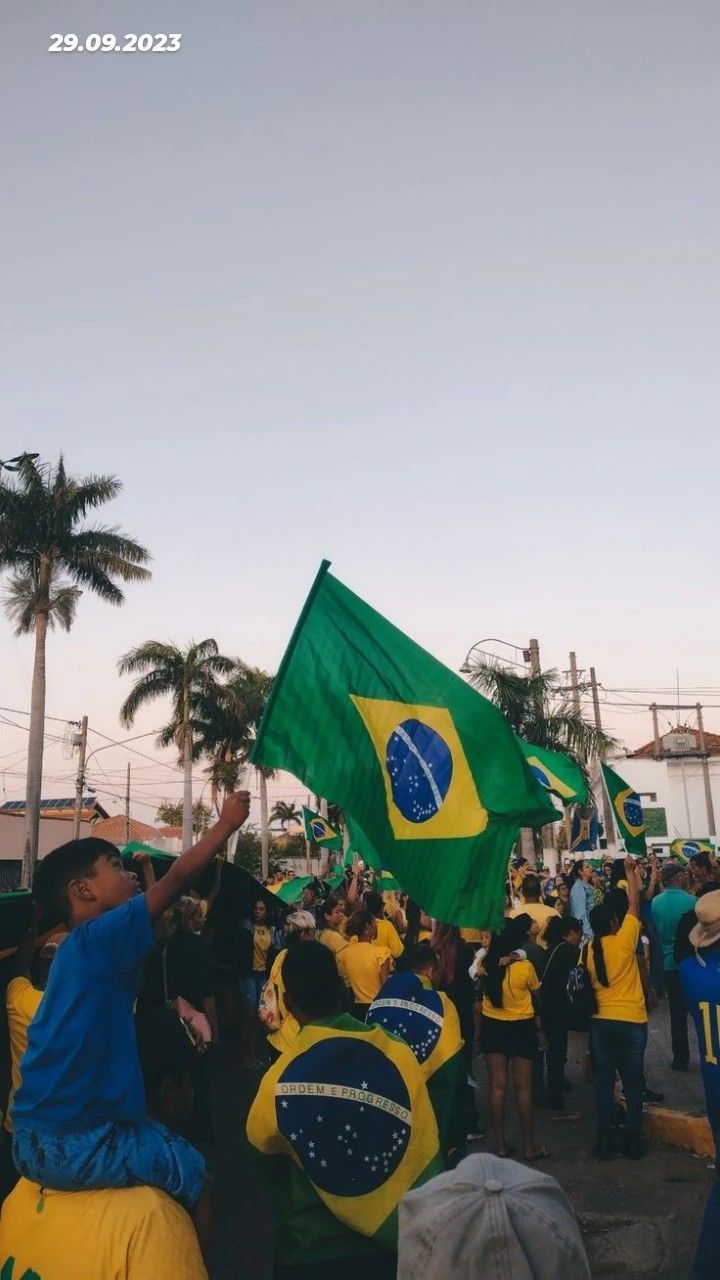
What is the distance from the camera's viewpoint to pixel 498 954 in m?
7.61

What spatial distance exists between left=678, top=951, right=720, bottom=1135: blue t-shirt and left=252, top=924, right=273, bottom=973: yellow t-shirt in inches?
334

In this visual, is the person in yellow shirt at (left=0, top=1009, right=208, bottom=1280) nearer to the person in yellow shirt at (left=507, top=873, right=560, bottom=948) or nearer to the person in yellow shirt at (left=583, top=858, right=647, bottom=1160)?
the person in yellow shirt at (left=583, top=858, right=647, bottom=1160)

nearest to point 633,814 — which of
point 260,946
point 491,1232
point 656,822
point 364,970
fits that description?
point 260,946

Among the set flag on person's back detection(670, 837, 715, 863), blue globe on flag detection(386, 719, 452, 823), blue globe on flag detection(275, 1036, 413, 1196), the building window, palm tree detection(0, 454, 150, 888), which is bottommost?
blue globe on flag detection(275, 1036, 413, 1196)

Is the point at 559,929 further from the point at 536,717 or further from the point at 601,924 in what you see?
the point at 536,717

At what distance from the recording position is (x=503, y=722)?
16.6ft

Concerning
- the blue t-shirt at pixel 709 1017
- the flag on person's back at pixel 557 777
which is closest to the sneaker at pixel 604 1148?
the blue t-shirt at pixel 709 1017

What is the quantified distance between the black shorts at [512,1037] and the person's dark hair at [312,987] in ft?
15.4

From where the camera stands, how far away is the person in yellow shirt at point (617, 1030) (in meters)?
7.25

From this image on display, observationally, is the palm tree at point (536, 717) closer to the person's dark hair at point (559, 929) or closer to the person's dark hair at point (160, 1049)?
the person's dark hair at point (559, 929)

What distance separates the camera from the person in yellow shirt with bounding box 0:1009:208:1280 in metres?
2.30

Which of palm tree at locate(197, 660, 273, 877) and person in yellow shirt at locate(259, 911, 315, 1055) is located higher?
palm tree at locate(197, 660, 273, 877)

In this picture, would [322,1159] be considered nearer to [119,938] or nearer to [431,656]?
[119,938]

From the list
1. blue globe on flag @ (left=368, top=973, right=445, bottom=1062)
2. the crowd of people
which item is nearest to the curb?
the crowd of people
